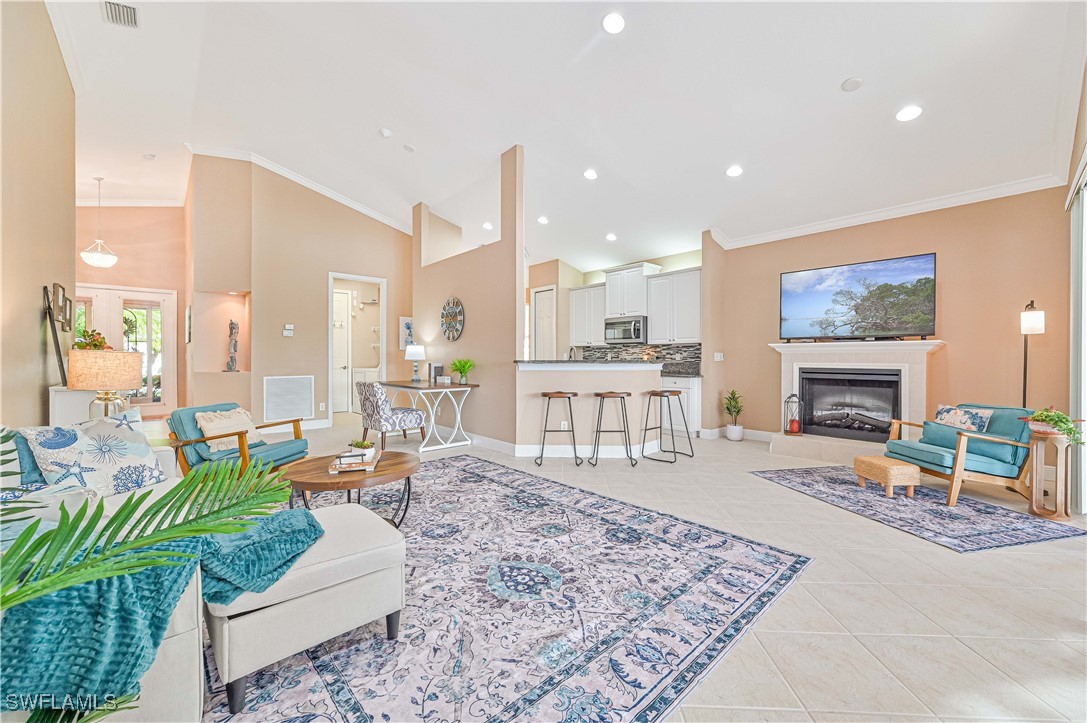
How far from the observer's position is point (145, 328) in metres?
6.93

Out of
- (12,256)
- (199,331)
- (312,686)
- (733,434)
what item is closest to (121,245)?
(199,331)

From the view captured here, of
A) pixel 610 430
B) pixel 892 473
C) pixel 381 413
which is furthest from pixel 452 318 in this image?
pixel 892 473

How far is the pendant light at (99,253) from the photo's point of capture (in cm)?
558

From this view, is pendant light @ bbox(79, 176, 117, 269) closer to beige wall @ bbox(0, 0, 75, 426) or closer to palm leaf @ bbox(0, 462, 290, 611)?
beige wall @ bbox(0, 0, 75, 426)

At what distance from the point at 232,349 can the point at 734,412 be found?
23.7ft

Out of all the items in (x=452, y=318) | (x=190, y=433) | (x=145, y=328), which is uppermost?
(x=452, y=318)

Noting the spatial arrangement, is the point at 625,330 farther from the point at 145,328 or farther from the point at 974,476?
the point at 145,328

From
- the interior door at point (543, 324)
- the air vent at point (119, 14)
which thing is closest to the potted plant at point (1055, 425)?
the interior door at point (543, 324)

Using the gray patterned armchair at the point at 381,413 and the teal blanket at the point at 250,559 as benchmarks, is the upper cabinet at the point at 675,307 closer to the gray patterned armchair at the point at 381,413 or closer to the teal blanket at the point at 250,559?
the gray patterned armchair at the point at 381,413

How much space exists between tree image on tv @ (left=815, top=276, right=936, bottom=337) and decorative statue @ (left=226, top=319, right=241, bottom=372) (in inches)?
311

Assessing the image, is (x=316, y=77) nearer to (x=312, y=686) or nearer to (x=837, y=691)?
(x=312, y=686)

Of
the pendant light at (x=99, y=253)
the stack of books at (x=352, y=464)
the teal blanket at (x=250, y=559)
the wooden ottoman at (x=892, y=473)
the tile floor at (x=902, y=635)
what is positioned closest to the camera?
the teal blanket at (x=250, y=559)

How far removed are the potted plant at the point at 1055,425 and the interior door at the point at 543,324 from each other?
5.96 metres

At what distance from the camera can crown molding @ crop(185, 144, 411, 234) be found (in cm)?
571
